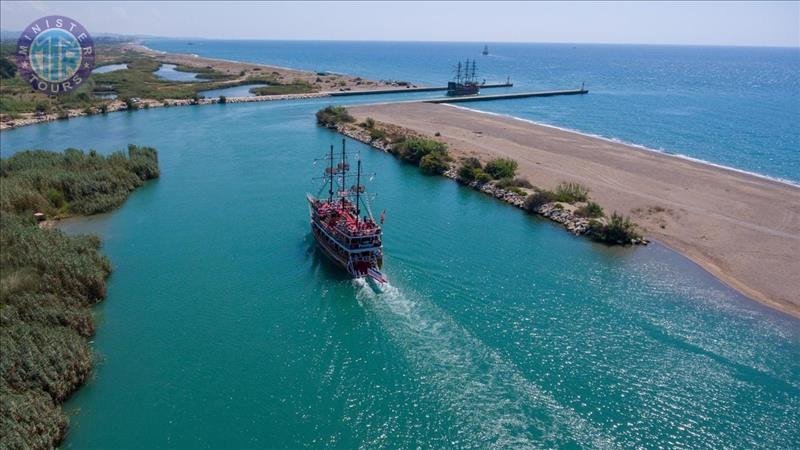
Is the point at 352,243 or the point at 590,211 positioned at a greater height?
the point at 590,211

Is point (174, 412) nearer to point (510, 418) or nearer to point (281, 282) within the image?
point (281, 282)

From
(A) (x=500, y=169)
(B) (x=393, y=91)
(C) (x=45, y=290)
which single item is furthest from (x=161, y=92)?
(C) (x=45, y=290)

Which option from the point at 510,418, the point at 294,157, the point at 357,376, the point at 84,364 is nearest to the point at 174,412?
the point at 84,364

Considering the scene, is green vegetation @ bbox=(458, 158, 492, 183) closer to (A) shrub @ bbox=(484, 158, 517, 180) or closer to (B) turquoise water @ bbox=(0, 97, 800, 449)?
(A) shrub @ bbox=(484, 158, 517, 180)

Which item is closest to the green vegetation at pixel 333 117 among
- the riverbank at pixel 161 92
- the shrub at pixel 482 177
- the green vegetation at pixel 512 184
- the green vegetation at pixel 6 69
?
the riverbank at pixel 161 92

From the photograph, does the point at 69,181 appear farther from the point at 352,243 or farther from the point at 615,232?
the point at 615,232

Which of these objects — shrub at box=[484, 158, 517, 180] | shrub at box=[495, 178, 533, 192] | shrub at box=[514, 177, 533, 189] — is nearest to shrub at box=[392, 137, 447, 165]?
shrub at box=[484, 158, 517, 180]
